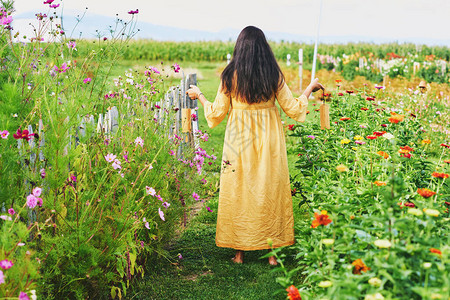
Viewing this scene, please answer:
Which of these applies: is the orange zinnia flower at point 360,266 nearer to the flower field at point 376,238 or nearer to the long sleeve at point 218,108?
the flower field at point 376,238

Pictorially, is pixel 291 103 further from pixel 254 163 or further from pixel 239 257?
pixel 239 257

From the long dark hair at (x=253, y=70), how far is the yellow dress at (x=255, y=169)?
4.1 inches

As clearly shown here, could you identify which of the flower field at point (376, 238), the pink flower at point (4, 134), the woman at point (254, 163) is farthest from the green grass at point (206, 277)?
the pink flower at point (4, 134)

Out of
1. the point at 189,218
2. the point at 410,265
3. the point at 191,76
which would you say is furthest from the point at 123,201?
the point at 191,76

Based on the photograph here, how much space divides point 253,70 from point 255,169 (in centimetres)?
78

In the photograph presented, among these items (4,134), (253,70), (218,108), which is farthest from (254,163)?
(4,134)

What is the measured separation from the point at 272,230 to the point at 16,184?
6.41ft

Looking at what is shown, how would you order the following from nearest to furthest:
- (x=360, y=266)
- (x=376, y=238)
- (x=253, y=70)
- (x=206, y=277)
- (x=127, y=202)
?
(x=360, y=266) < (x=376, y=238) < (x=127, y=202) < (x=253, y=70) < (x=206, y=277)

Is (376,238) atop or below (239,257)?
atop

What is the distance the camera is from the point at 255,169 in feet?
12.4

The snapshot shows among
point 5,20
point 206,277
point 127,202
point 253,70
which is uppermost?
point 5,20

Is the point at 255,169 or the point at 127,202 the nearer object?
the point at 127,202

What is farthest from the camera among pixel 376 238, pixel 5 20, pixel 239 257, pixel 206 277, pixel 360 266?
pixel 239 257

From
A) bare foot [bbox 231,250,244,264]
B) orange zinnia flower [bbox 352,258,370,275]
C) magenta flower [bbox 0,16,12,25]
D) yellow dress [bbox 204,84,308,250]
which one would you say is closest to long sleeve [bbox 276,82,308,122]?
yellow dress [bbox 204,84,308,250]
